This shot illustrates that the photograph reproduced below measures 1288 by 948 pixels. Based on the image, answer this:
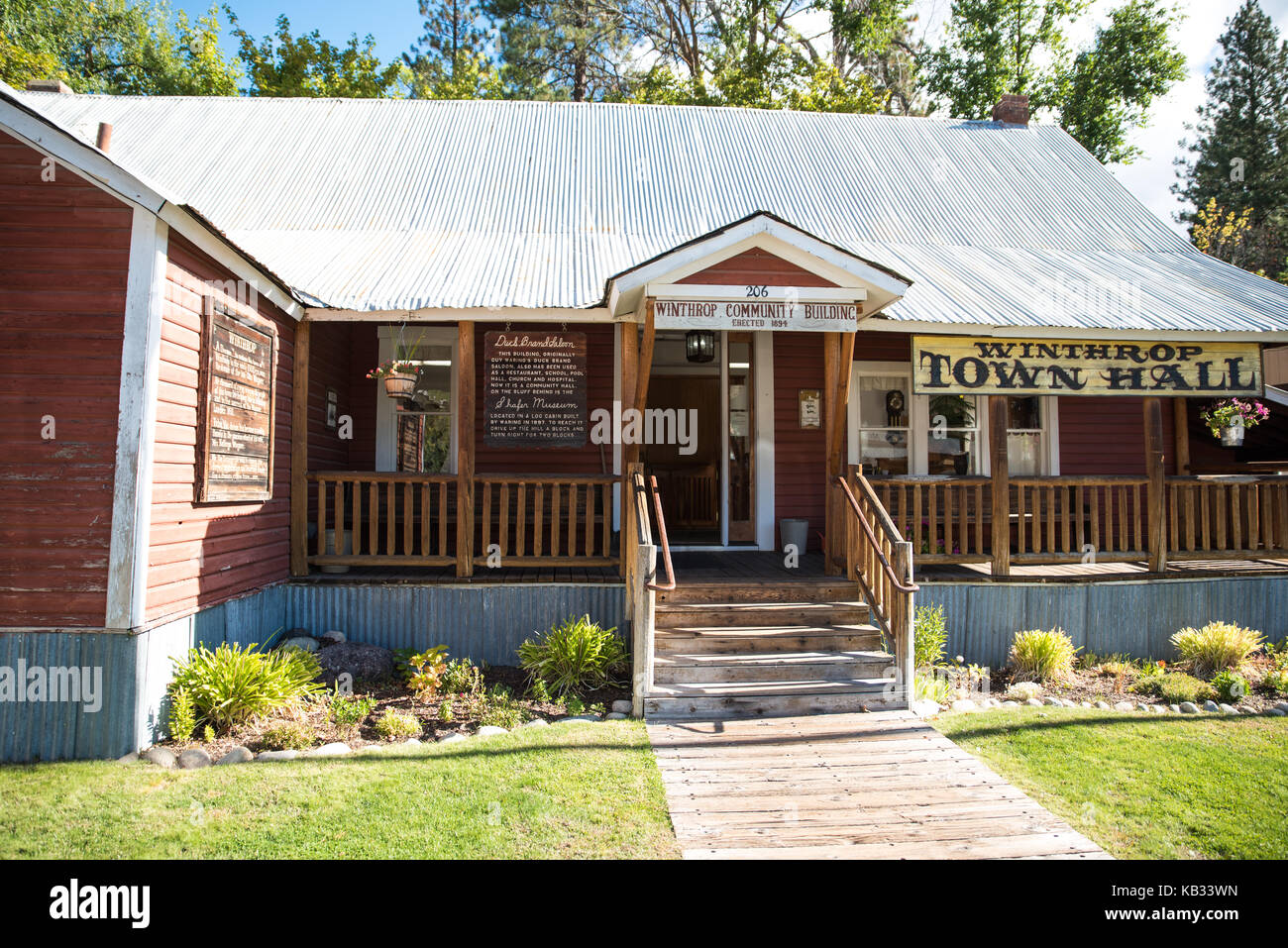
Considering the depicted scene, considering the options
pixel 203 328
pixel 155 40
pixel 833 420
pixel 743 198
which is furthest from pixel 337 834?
pixel 155 40

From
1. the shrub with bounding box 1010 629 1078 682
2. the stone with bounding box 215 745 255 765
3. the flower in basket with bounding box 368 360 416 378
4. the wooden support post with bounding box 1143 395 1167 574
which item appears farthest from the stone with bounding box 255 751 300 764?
the wooden support post with bounding box 1143 395 1167 574

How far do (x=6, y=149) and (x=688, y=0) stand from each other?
22.9 metres

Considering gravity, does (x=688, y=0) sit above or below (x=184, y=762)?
above

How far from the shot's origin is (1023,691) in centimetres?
664

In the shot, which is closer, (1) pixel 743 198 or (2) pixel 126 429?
(2) pixel 126 429

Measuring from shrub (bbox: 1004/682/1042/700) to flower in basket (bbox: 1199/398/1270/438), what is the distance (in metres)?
4.63

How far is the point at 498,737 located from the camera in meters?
5.31

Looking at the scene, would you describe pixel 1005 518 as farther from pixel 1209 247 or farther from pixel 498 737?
pixel 1209 247

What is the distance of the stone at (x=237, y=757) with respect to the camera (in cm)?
490

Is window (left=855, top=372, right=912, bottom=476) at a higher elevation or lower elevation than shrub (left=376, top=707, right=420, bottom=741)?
higher

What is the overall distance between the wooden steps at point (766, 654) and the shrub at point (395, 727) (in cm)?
165

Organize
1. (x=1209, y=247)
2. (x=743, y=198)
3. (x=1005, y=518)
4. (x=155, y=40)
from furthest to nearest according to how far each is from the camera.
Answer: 1. (x=155, y=40)
2. (x=1209, y=247)
3. (x=743, y=198)
4. (x=1005, y=518)

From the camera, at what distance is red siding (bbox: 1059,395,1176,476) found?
1019 cm

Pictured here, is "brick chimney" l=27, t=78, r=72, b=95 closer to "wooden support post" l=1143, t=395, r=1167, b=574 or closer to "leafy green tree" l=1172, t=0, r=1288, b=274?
"wooden support post" l=1143, t=395, r=1167, b=574
